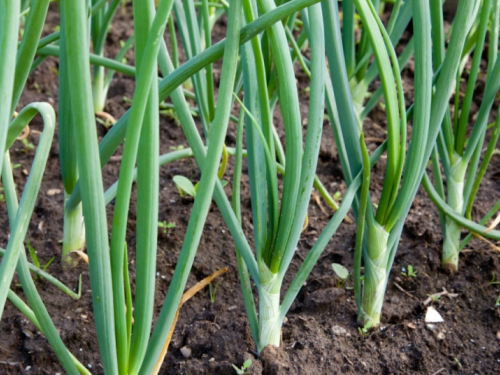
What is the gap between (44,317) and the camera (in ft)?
2.76

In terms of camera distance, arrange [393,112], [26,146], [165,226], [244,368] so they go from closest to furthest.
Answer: [393,112]
[244,368]
[165,226]
[26,146]

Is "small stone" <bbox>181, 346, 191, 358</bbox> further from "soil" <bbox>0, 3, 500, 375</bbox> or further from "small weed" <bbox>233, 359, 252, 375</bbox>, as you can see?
"small weed" <bbox>233, 359, 252, 375</bbox>

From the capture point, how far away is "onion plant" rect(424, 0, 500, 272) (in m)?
1.11

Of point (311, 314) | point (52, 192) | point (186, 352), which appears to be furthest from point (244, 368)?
point (52, 192)

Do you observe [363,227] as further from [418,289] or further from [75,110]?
[75,110]

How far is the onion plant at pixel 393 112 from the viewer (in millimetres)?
904

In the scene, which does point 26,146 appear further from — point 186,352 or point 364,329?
point 364,329

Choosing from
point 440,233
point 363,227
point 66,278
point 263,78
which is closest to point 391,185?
point 363,227

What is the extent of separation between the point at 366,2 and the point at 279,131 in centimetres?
101

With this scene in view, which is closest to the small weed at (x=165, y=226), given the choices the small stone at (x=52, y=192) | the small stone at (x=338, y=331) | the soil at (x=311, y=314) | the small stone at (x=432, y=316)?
the soil at (x=311, y=314)

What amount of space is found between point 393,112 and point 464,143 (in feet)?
1.39

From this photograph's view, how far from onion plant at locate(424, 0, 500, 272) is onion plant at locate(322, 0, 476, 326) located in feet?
0.40

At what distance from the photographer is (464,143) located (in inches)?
50.0

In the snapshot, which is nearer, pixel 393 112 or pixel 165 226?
pixel 393 112
